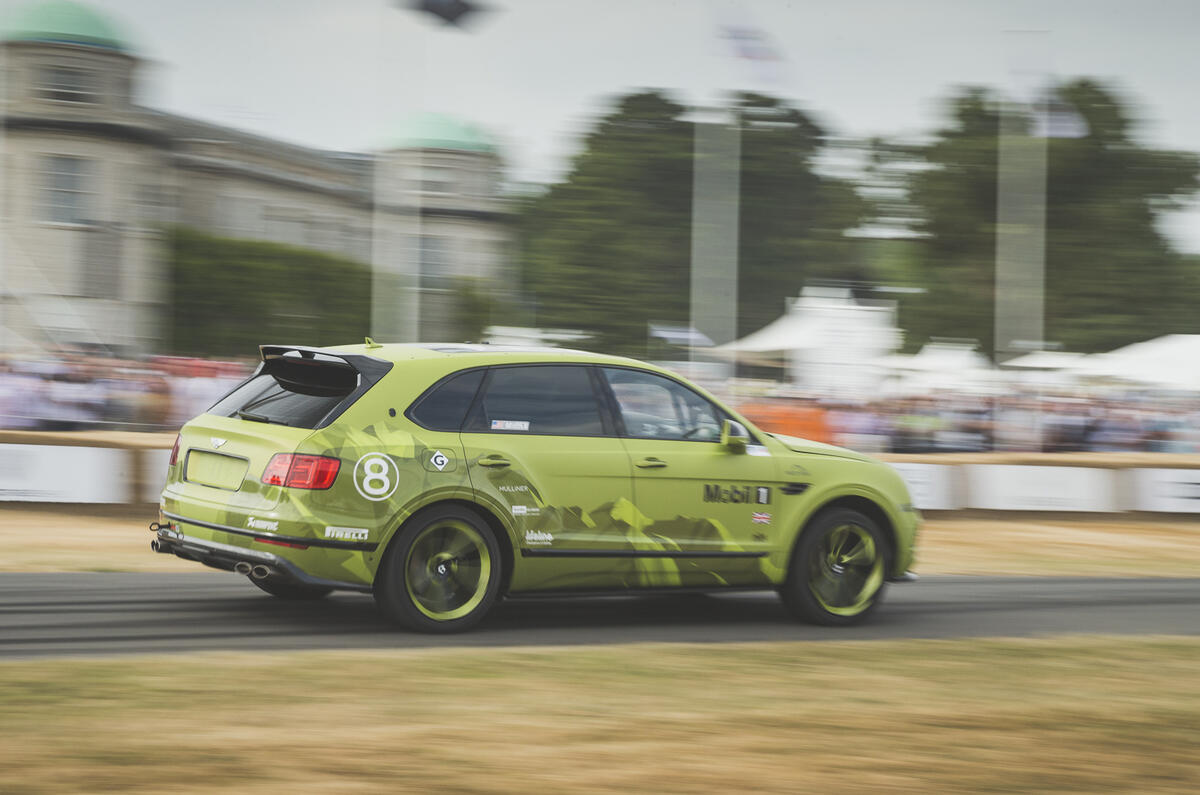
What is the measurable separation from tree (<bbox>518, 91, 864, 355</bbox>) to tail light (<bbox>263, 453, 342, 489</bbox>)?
4477cm

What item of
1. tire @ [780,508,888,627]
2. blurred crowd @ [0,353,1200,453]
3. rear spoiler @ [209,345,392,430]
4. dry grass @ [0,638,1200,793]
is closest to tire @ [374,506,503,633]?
dry grass @ [0,638,1200,793]

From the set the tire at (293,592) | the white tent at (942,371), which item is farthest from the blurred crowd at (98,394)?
the white tent at (942,371)

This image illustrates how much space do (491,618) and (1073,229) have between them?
4782 centimetres

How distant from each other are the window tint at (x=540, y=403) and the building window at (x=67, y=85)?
44397 mm

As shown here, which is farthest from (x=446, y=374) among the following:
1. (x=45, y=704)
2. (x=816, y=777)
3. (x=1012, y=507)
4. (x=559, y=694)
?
(x=1012, y=507)

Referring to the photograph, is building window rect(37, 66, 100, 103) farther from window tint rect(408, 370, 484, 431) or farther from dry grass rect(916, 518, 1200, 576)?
window tint rect(408, 370, 484, 431)

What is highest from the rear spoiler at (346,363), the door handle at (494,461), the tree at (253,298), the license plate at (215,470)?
the tree at (253,298)

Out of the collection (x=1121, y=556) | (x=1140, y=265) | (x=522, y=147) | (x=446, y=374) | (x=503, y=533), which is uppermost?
(x=522, y=147)

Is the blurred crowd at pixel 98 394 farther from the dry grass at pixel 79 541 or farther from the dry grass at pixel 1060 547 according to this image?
the dry grass at pixel 1060 547

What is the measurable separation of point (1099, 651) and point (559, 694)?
386 cm

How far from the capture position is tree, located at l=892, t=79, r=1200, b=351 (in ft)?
165

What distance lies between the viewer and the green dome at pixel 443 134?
4112cm

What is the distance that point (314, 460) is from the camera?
7.38 metres

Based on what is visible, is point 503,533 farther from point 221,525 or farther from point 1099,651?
point 1099,651
